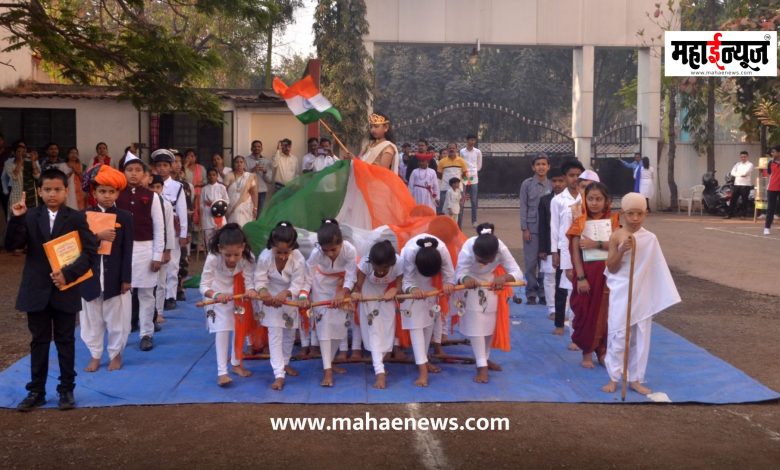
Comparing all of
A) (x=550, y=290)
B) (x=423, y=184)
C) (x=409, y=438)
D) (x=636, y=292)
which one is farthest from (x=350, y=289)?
(x=423, y=184)

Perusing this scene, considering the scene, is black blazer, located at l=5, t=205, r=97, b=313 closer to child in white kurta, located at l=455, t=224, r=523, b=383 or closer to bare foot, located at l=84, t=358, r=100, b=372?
bare foot, located at l=84, t=358, r=100, b=372

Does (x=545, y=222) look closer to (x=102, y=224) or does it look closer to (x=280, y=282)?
(x=280, y=282)

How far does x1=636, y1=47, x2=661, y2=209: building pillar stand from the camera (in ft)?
79.6

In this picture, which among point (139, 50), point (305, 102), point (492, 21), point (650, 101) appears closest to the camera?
point (305, 102)

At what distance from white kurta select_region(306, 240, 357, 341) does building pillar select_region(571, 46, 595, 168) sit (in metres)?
17.6

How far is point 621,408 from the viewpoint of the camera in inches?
247

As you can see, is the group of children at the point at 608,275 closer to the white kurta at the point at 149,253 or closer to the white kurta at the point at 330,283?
the white kurta at the point at 330,283

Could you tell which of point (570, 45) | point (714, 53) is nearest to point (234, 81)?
point (570, 45)

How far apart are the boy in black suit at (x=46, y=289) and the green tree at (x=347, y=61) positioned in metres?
16.5

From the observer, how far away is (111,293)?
286 inches

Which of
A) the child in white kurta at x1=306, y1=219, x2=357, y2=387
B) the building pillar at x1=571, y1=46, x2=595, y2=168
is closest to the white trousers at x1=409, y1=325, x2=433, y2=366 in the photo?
the child in white kurta at x1=306, y1=219, x2=357, y2=387

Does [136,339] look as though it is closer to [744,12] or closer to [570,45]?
[570,45]

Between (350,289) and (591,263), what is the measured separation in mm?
1939

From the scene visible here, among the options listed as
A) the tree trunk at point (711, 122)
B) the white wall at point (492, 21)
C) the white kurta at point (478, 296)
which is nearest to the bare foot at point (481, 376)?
the white kurta at point (478, 296)
